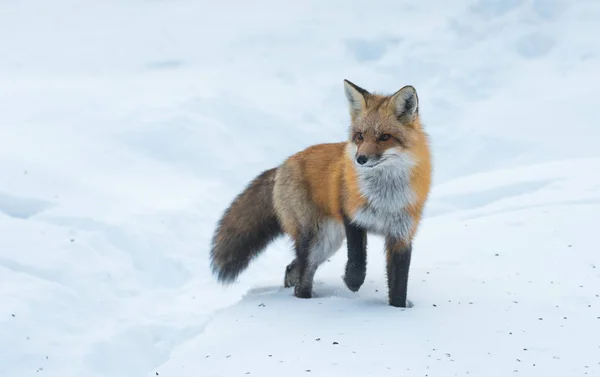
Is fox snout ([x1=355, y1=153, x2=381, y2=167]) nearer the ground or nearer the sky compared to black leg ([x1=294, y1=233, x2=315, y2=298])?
nearer the sky

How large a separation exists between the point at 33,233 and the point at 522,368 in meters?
5.59

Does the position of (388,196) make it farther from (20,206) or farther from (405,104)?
(20,206)

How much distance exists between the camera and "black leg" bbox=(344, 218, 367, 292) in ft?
19.5

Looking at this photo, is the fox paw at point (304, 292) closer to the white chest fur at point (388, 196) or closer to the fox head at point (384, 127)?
the white chest fur at point (388, 196)

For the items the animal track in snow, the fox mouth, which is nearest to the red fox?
the fox mouth

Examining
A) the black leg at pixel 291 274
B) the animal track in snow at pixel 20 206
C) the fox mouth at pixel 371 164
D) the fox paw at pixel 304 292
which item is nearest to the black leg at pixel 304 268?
the fox paw at pixel 304 292

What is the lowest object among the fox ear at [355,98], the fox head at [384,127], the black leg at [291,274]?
the black leg at [291,274]

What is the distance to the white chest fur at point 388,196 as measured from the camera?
561 centimetres

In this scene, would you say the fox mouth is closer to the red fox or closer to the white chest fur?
the red fox

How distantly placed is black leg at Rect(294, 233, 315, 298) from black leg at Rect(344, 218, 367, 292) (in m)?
0.48

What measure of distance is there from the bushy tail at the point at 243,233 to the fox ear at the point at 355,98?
1364 mm

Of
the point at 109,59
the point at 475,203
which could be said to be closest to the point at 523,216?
the point at 475,203

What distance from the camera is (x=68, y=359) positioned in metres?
5.77

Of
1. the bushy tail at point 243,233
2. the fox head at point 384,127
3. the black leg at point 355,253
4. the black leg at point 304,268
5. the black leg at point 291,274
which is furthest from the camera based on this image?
the black leg at point 291,274
